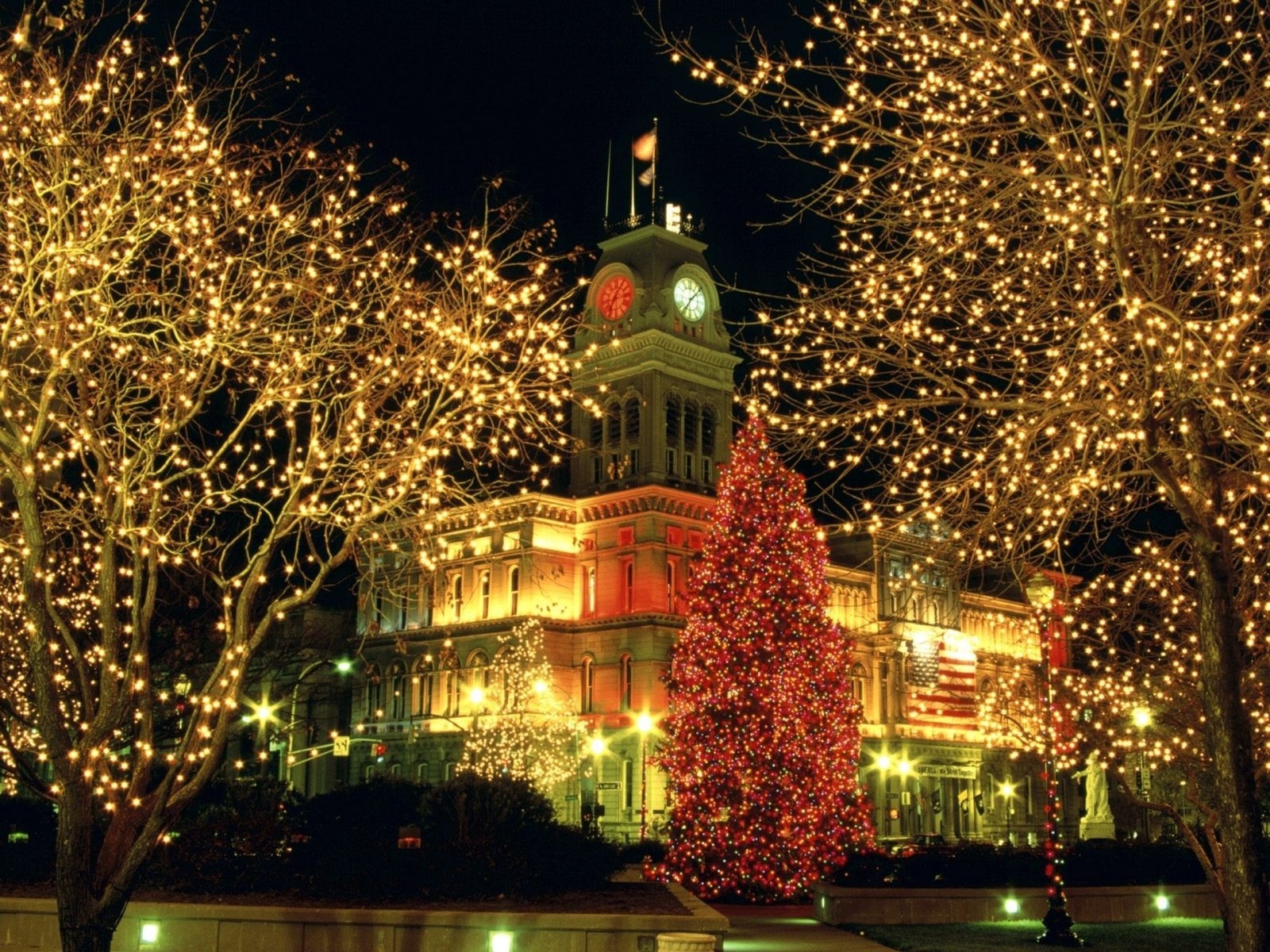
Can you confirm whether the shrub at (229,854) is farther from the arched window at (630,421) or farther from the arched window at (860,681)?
the arched window at (860,681)

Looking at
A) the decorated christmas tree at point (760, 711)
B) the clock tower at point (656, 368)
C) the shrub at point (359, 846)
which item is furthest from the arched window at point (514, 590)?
the shrub at point (359, 846)

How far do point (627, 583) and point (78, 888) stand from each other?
57198 mm

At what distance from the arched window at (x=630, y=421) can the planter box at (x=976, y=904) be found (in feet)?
154

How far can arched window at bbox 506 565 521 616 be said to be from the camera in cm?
7088

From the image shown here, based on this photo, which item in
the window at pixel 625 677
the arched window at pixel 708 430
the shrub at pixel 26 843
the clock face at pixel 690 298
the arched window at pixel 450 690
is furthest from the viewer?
the arched window at pixel 708 430

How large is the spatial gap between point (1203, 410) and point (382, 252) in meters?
7.99

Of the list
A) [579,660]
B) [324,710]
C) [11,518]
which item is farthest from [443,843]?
[324,710]

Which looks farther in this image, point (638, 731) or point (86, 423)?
point (638, 731)

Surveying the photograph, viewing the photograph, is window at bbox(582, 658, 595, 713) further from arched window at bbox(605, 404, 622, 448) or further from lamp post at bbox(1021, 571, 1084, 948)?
lamp post at bbox(1021, 571, 1084, 948)

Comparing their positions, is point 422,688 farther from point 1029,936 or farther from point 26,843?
point 1029,936

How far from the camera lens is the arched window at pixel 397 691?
74438 mm

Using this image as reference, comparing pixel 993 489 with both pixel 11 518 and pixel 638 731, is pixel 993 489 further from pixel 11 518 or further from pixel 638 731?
pixel 638 731

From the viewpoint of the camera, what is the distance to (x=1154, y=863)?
30.3m

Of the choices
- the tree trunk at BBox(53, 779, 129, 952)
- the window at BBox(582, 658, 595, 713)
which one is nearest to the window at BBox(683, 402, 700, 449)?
the window at BBox(582, 658, 595, 713)
